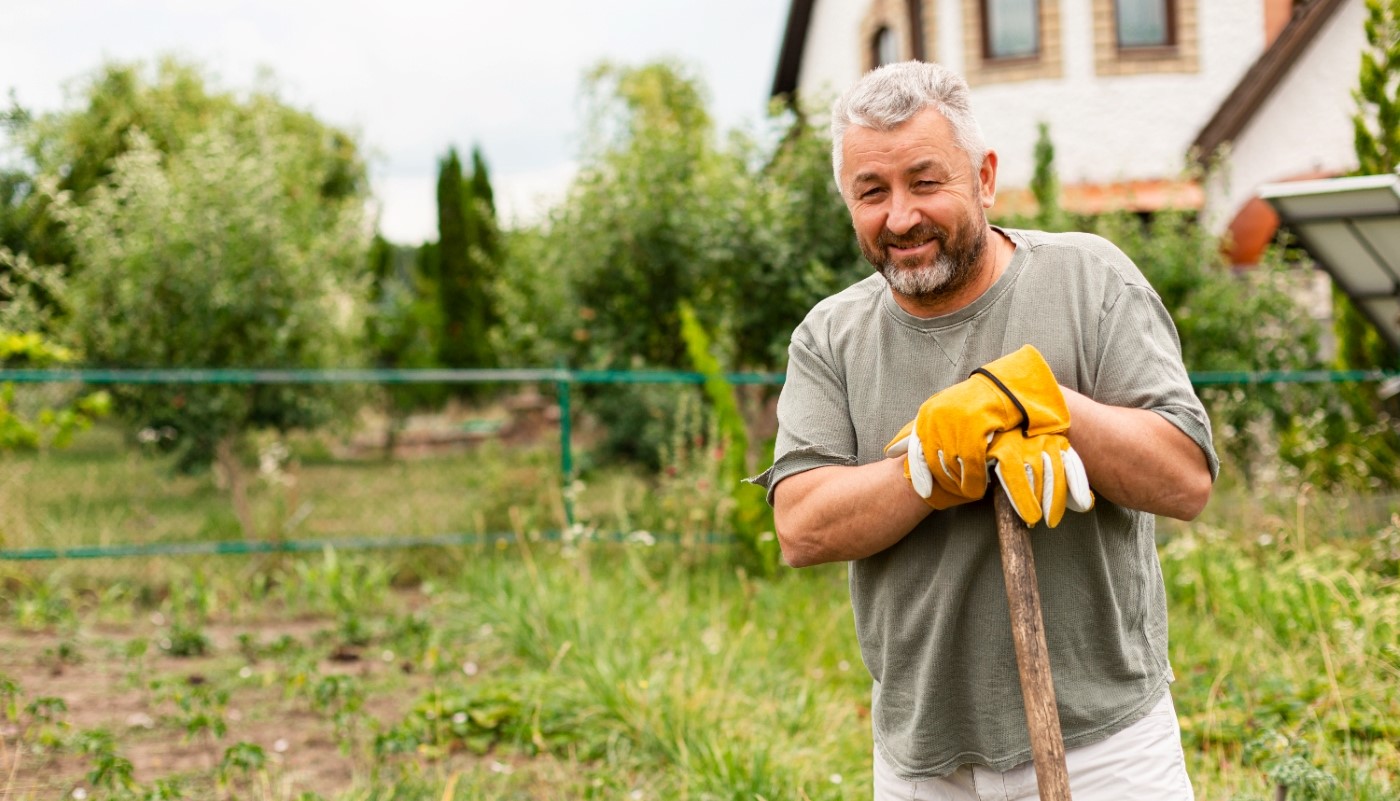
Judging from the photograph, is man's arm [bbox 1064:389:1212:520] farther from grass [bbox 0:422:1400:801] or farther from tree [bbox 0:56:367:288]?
tree [bbox 0:56:367:288]

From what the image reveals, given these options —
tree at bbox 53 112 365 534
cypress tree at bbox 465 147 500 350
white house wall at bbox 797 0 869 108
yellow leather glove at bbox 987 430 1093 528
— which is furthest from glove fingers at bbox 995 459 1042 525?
cypress tree at bbox 465 147 500 350

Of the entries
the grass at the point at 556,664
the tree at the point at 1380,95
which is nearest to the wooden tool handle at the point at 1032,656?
the grass at the point at 556,664

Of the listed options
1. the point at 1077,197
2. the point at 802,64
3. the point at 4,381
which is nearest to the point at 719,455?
the point at 4,381

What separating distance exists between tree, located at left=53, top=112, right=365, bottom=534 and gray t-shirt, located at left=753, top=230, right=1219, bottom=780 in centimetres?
602

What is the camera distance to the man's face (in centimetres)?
192

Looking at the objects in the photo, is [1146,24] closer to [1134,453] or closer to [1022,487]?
[1134,453]

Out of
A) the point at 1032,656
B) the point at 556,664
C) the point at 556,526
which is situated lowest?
the point at 556,664

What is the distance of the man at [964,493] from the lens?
189cm

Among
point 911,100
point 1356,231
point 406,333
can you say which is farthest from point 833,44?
point 911,100

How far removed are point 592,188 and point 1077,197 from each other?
227 inches

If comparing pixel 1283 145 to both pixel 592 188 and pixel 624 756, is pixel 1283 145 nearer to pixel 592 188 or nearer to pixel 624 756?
pixel 592 188

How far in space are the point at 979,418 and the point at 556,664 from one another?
3.02m

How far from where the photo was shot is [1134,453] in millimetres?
1769

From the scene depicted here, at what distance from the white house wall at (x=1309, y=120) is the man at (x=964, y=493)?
31.9ft
